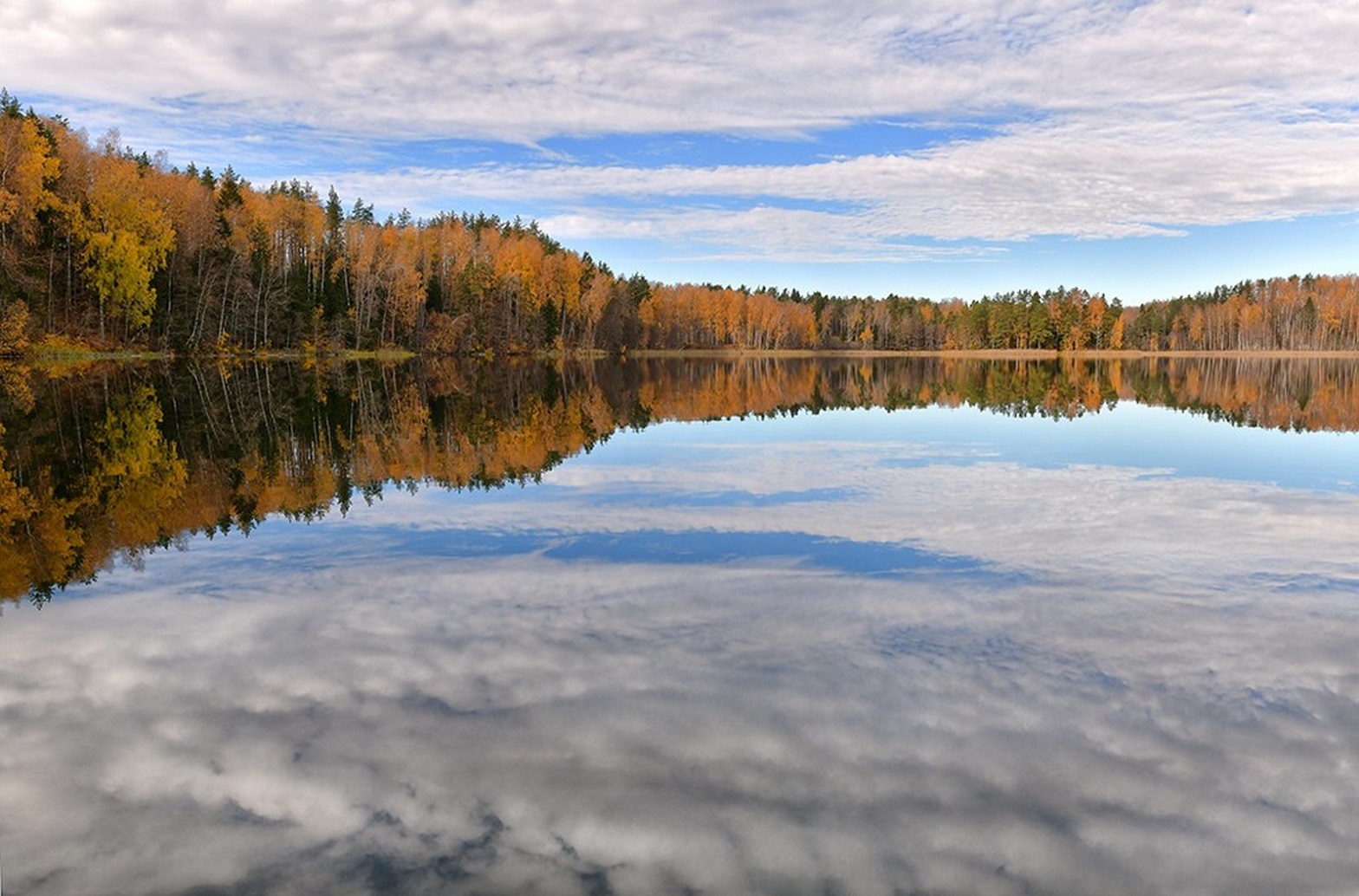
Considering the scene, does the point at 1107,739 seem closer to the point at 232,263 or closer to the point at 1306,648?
the point at 1306,648

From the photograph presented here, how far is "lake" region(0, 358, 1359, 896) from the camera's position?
14.9 ft

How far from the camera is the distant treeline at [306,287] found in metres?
55.9

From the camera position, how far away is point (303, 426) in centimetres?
2367

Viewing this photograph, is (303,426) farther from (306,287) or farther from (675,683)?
(306,287)

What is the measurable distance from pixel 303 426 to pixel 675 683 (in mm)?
19609

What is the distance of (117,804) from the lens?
4965 millimetres

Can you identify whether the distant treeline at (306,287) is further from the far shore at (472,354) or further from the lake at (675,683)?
the lake at (675,683)

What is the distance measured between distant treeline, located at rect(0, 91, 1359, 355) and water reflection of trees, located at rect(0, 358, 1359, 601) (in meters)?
11.4

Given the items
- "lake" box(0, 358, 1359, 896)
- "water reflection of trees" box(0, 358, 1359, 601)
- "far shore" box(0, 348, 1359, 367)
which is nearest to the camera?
"lake" box(0, 358, 1359, 896)

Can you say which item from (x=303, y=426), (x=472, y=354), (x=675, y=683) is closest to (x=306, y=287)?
(x=472, y=354)

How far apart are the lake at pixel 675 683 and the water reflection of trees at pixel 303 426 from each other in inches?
8.1

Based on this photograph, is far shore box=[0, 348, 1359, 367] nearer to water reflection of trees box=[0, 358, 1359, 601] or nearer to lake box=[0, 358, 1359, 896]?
water reflection of trees box=[0, 358, 1359, 601]

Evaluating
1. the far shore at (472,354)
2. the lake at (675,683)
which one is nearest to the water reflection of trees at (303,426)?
the lake at (675,683)

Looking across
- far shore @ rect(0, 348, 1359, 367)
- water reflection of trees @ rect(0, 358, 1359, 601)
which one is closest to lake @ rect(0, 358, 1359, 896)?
water reflection of trees @ rect(0, 358, 1359, 601)
